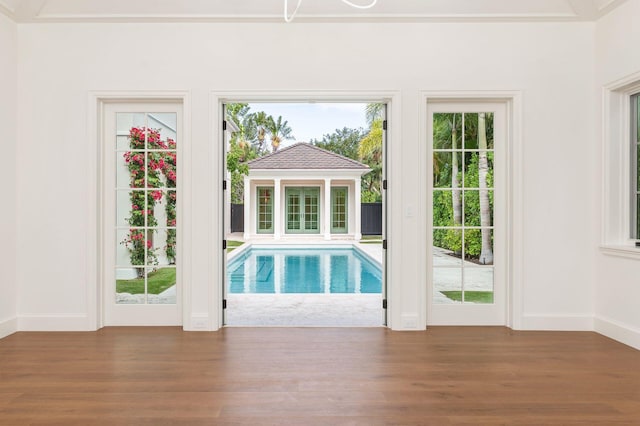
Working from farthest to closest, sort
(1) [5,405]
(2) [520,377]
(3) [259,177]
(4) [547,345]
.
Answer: (3) [259,177]
(4) [547,345]
(2) [520,377]
(1) [5,405]

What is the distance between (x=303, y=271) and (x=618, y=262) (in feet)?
19.5

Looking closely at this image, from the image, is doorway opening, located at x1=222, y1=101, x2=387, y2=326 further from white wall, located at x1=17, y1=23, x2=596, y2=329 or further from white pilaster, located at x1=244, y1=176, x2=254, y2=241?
white wall, located at x1=17, y1=23, x2=596, y2=329

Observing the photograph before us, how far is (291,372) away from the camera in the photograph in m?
2.91

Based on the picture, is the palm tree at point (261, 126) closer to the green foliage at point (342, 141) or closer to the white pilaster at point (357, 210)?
the green foliage at point (342, 141)

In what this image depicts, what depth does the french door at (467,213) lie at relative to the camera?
4.15 meters

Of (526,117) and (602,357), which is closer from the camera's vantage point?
(602,357)

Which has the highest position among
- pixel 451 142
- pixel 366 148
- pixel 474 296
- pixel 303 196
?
pixel 366 148

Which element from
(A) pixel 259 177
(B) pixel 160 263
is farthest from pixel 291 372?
(A) pixel 259 177

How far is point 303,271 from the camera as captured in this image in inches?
345

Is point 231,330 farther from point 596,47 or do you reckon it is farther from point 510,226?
point 596,47

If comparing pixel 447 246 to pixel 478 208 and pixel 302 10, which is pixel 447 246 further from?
pixel 302 10

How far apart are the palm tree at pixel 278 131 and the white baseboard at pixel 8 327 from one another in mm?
17993

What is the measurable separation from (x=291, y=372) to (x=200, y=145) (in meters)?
2.26

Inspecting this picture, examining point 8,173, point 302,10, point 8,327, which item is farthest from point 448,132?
point 8,327
